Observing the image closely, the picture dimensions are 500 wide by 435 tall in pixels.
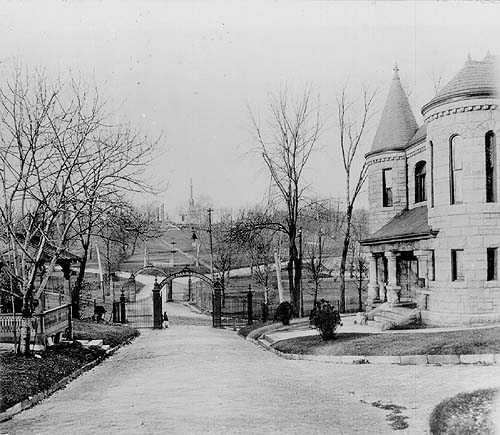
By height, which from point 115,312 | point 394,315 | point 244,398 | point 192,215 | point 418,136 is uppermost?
point 418,136

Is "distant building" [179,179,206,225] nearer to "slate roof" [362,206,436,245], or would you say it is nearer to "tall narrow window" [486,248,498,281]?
"slate roof" [362,206,436,245]

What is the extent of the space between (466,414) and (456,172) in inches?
423

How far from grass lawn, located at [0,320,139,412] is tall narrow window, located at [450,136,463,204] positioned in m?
11.0

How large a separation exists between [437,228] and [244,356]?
711 cm

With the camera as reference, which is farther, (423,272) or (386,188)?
(386,188)

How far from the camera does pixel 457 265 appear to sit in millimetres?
16953

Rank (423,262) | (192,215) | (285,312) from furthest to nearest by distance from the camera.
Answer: (192,215) → (285,312) → (423,262)

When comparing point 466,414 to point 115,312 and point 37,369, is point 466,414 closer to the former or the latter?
point 37,369

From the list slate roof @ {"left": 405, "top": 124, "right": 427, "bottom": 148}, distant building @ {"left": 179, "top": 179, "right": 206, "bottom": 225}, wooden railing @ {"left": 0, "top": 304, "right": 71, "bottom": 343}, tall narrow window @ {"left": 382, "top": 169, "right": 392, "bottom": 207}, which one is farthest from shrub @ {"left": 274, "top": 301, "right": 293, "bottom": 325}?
distant building @ {"left": 179, "top": 179, "right": 206, "bottom": 225}

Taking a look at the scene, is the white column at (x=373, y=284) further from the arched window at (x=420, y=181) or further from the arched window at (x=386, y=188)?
the arched window at (x=420, y=181)

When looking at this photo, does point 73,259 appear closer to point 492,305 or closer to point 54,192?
point 54,192

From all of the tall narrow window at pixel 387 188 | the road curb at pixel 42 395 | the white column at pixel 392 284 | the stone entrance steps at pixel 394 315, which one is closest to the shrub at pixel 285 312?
the stone entrance steps at pixel 394 315

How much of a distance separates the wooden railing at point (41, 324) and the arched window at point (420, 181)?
13966 mm

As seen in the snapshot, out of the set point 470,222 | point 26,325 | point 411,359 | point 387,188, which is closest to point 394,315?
point 470,222
